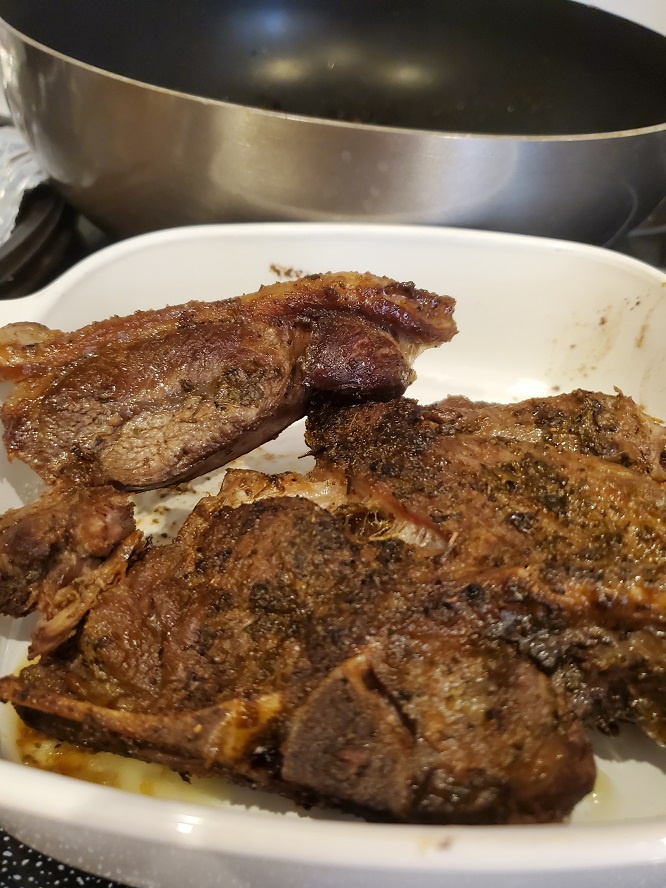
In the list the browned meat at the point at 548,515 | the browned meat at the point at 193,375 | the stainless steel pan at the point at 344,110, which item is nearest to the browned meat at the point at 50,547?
the browned meat at the point at 193,375

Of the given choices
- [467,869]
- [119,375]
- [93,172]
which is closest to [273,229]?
[93,172]

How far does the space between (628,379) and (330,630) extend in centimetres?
125

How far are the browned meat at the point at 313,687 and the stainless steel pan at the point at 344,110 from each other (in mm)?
1124

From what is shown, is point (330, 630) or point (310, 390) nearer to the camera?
point (330, 630)

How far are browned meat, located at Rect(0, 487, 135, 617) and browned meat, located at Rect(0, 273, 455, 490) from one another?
10 cm

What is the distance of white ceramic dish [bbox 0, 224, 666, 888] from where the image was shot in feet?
2.66

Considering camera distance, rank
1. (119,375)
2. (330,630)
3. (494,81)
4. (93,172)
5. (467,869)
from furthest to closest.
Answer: (494,81) < (93,172) < (119,375) < (330,630) < (467,869)

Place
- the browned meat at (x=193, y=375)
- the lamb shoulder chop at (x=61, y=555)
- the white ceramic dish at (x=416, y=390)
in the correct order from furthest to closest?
the browned meat at (x=193, y=375)
the lamb shoulder chop at (x=61, y=555)
the white ceramic dish at (x=416, y=390)

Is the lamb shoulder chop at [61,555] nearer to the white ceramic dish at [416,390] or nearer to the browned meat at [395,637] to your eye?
the browned meat at [395,637]

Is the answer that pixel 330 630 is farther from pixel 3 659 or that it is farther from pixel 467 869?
pixel 3 659

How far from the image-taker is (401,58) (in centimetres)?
264

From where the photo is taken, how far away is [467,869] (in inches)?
31.3

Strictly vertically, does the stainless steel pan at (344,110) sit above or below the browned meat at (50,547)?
above

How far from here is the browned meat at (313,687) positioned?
0.92 m
